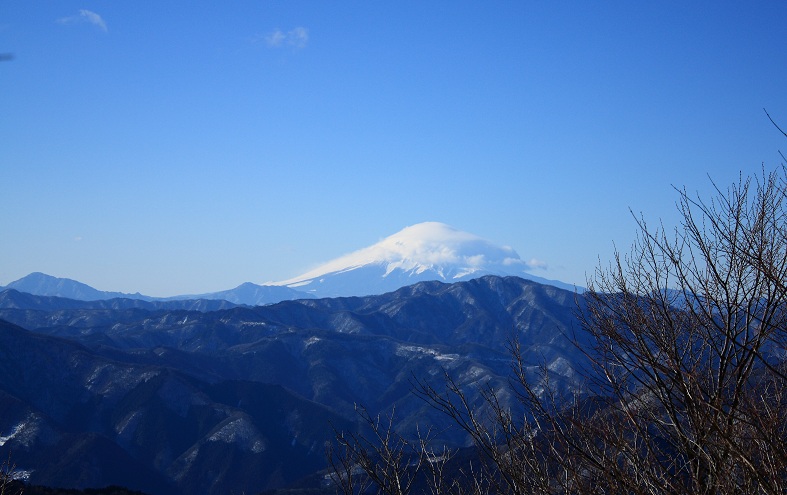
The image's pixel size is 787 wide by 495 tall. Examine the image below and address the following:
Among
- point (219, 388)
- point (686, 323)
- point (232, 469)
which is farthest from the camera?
point (219, 388)

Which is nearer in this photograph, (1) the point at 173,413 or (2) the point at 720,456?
(2) the point at 720,456

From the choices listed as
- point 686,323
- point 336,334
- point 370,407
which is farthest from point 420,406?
point 686,323

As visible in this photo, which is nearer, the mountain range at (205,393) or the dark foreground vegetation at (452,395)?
the dark foreground vegetation at (452,395)

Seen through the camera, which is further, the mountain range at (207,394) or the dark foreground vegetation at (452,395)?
the mountain range at (207,394)

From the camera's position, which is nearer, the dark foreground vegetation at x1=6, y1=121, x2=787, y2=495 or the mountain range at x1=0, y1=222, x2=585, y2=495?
the dark foreground vegetation at x1=6, y1=121, x2=787, y2=495

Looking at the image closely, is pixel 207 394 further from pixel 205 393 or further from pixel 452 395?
pixel 452 395

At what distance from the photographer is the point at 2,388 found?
283 feet

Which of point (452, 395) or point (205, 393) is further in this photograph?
point (452, 395)

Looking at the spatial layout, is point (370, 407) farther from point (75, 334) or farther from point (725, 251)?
point (725, 251)

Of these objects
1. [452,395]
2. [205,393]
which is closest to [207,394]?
[205,393]

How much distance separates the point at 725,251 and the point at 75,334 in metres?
151

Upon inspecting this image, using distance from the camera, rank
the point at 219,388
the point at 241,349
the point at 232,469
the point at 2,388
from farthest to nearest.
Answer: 1. the point at 241,349
2. the point at 219,388
3. the point at 2,388
4. the point at 232,469

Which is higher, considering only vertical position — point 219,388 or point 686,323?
point 686,323

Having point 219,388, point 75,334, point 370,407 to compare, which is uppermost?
point 75,334
